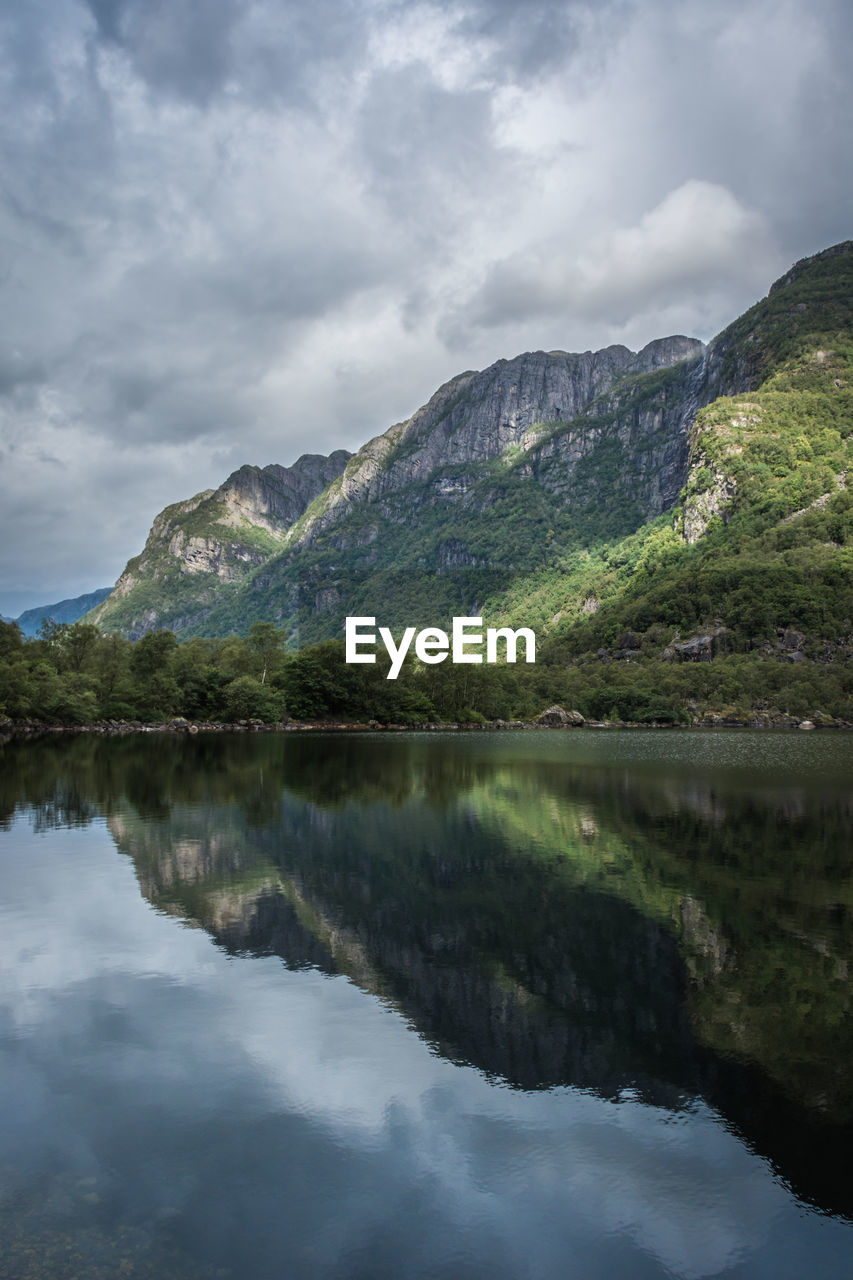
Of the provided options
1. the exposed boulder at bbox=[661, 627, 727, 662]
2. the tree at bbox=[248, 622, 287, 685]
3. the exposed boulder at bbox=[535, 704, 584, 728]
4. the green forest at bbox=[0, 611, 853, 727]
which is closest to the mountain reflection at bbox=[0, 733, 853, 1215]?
the green forest at bbox=[0, 611, 853, 727]

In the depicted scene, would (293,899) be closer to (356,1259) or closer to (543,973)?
(543,973)

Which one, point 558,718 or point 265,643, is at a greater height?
point 265,643

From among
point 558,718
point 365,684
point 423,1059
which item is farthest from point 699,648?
point 423,1059

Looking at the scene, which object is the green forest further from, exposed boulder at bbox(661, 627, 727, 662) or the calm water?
the calm water

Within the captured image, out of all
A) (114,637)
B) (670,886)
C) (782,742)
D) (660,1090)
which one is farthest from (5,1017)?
(114,637)

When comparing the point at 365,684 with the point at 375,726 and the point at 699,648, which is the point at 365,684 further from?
the point at 699,648

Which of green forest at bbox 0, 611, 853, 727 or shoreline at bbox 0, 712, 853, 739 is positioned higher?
green forest at bbox 0, 611, 853, 727

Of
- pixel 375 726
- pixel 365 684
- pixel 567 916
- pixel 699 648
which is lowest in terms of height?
pixel 375 726

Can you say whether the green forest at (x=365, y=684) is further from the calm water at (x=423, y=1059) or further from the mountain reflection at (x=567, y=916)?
the calm water at (x=423, y=1059)
